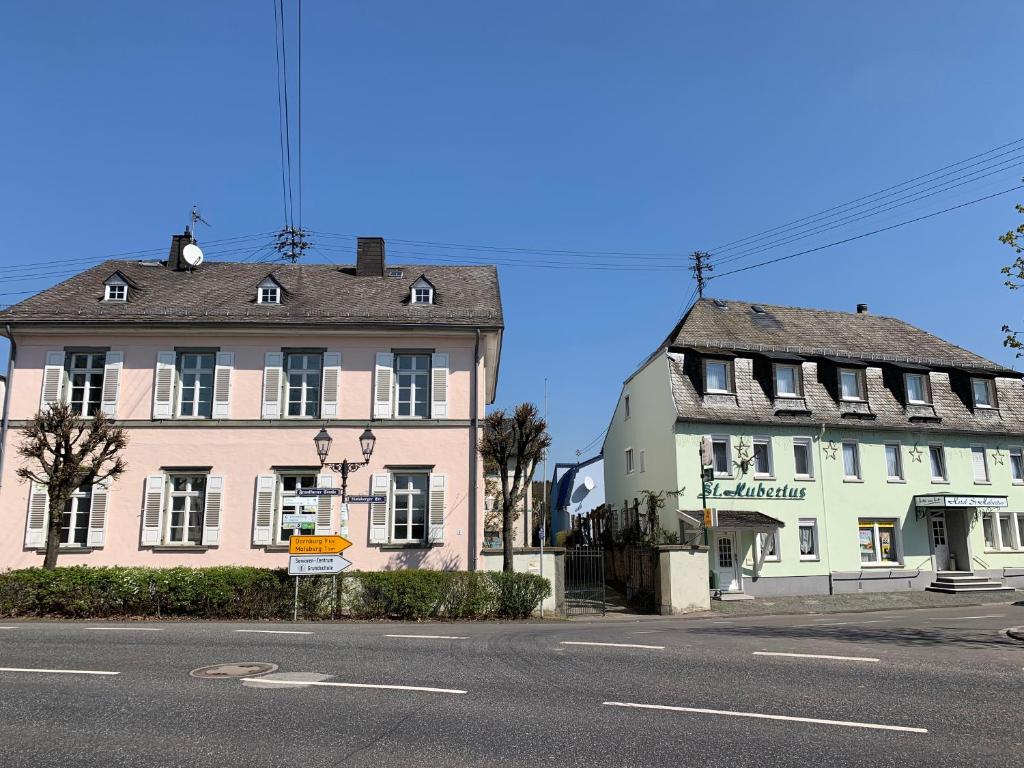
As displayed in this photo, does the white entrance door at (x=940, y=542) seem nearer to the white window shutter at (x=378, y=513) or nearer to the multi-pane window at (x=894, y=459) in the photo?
the multi-pane window at (x=894, y=459)

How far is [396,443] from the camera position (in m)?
22.1

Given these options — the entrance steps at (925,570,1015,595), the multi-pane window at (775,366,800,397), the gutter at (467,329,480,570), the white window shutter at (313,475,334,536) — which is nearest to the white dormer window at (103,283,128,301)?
the white window shutter at (313,475,334,536)

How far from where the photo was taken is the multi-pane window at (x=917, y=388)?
2975 centimetres

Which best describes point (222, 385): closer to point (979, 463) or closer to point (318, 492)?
point (318, 492)

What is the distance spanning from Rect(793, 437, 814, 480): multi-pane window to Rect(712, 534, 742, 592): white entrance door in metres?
3.99

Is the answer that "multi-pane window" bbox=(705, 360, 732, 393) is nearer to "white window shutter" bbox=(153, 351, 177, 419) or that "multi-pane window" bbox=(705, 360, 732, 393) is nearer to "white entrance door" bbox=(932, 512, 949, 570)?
"white entrance door" bbox=(932, 512, 949, 570)

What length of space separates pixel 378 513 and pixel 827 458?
55.4ft

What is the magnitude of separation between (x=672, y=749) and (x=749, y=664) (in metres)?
4.75

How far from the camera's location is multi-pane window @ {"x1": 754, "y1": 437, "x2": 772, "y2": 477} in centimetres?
2694

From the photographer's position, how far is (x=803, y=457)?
90.6 feet

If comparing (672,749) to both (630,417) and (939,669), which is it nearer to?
(939,669)

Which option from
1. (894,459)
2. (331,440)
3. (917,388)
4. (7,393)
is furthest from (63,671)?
(917,388)

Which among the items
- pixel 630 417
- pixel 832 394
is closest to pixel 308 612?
pixel 630 417

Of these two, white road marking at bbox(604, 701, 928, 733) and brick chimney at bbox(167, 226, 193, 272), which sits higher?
brick chimney at bbox(167, 226, 193, 272)
